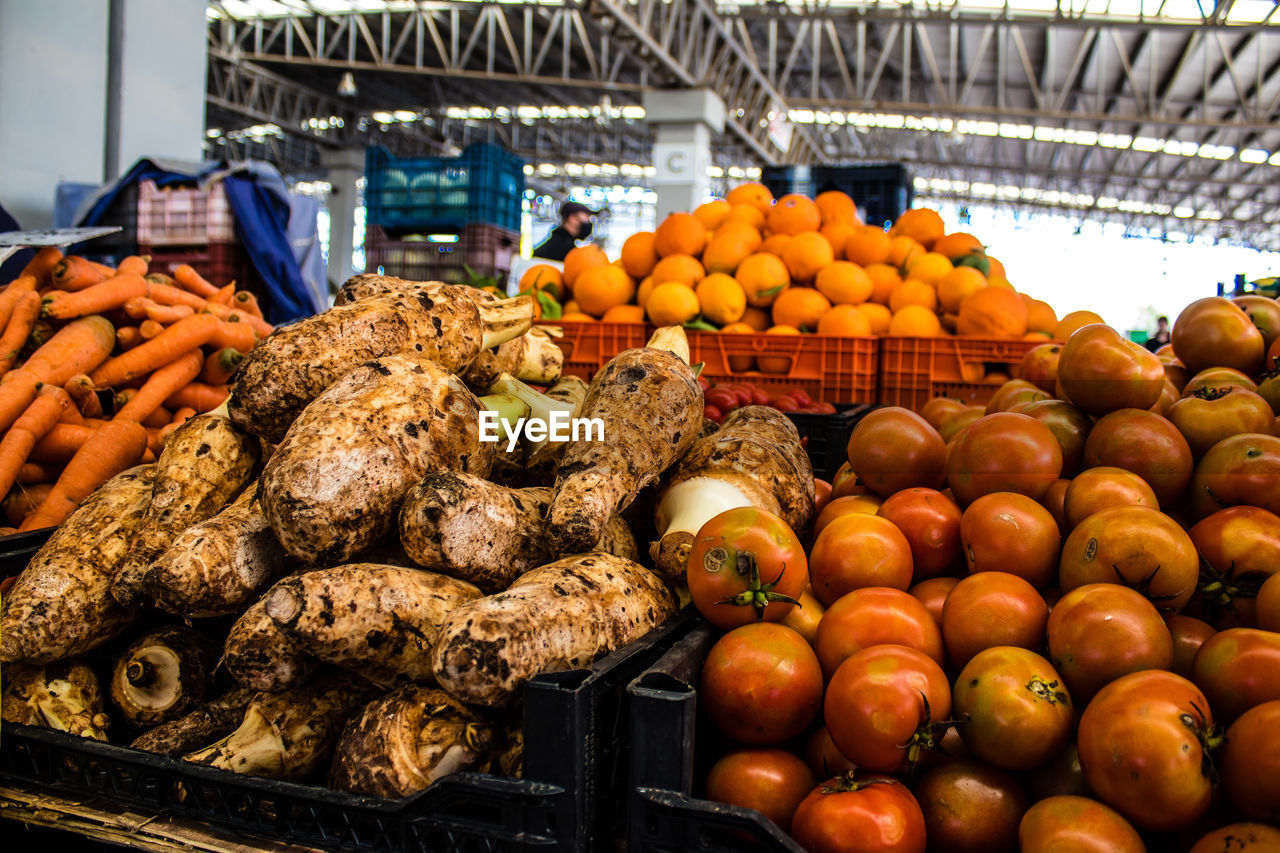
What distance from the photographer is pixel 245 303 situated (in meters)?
3.59

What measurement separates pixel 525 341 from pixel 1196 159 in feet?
68.2

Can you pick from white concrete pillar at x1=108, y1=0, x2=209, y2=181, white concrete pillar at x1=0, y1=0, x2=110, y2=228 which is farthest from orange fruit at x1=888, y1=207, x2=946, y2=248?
white concrete pillar at x1=0, y1=0, x2=110, y2=228

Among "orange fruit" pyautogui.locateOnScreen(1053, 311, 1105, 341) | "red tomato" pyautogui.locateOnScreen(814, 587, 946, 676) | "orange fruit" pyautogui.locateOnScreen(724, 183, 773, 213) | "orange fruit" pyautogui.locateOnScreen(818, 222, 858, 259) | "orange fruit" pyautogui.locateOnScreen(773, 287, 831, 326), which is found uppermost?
"orange fruit" pyautogui.locateOnScreen(724, 183, 773, 213)

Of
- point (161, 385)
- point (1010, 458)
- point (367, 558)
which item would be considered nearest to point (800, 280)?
point (1010, 458)

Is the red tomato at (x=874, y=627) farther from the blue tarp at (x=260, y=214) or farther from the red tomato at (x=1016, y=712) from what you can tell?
the blue tarp at (x=260, y=214)

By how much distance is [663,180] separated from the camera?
1059 centimetres

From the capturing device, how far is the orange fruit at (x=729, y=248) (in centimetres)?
375

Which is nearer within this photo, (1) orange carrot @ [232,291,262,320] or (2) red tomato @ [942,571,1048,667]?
(2) red tomato @ [942,571,1048,667]

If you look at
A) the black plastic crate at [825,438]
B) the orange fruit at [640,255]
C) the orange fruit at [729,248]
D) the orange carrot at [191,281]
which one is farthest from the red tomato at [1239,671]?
the orange carrot at [191,281]

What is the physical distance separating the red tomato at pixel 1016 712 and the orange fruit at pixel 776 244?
2.84m

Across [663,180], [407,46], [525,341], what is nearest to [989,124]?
[663,180]

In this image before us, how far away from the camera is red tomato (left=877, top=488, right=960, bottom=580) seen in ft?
5.04

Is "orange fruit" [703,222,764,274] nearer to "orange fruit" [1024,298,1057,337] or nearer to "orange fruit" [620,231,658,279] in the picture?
"orange fruit" [620,231,658,279]

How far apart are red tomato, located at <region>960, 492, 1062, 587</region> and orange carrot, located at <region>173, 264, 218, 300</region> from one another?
137 inches
